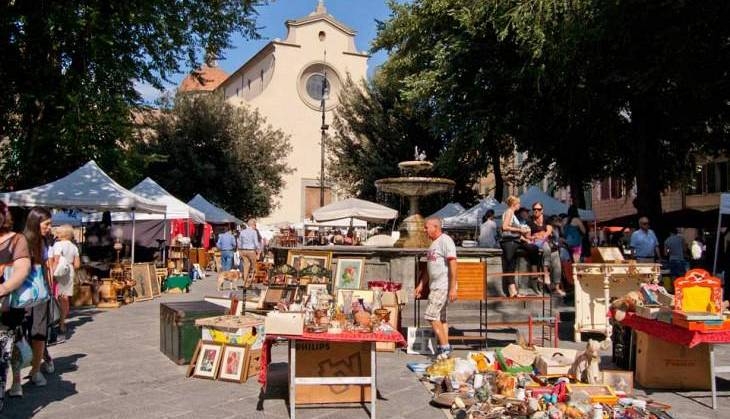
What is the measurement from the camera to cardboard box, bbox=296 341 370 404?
19.3 ft

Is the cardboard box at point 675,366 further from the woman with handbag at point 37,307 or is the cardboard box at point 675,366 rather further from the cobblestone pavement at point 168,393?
the woman with handbag at point 37,307

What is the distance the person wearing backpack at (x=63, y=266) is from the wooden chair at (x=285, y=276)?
2.75 metres

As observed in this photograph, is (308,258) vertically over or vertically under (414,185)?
under

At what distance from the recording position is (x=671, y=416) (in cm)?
551

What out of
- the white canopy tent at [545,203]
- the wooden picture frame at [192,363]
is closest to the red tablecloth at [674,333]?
the wooden picture frame at [192,363]

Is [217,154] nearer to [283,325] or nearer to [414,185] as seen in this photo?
[414,185]

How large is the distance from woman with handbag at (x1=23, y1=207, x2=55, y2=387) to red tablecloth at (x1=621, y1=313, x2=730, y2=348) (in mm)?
5764

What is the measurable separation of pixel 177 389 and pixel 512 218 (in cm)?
601

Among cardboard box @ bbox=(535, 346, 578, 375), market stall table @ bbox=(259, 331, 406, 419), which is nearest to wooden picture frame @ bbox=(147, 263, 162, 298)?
market stall table @ bbox=(259, 331, 406, 419)

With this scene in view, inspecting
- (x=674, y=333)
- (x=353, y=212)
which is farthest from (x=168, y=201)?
(x=674, y=333)

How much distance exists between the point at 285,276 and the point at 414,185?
542 centimetres

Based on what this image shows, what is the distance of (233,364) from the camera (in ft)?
22.8

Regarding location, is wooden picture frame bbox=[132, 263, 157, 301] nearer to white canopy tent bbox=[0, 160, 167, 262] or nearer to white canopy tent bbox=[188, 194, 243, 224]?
white canopy tent bbox=[0, 160, 167, 262]

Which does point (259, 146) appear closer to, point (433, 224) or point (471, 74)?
point (471, 74)
